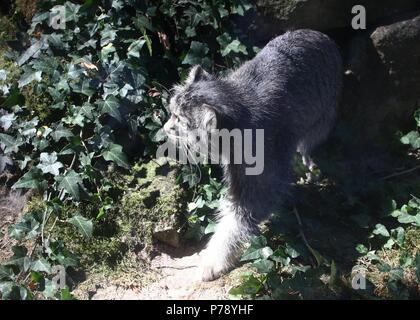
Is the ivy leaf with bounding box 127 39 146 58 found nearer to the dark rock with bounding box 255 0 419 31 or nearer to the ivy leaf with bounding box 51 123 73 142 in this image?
the ivy leaf with bounding box 51 123 73 142

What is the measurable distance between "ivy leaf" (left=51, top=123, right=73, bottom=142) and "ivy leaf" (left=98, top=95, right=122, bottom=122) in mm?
387

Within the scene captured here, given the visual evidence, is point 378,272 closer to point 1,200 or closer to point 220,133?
point 220,133

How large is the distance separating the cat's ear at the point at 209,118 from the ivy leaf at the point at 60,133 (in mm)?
1375

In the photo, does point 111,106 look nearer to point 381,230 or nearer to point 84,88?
point 84,88

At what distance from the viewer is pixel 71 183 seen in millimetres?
5246

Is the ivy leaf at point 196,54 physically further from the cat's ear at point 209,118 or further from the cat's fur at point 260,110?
the cat's ear at point 209,118

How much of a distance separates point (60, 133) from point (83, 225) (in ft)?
3.17

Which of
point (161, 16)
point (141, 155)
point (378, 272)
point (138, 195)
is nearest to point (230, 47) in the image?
point (161, 16)

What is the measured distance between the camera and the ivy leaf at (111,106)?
18.0ft

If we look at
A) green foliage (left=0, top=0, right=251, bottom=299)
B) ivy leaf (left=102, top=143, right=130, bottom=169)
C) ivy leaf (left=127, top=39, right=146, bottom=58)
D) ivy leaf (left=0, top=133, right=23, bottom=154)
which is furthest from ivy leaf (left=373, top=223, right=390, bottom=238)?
ivy leaf (left=0, top=133, right=23, bottom=154)

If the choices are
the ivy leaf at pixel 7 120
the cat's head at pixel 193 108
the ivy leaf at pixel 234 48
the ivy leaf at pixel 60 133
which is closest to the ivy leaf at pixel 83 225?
the ivy leaf at pixel 60 133

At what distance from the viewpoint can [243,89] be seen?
5320 mm

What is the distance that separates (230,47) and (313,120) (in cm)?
115

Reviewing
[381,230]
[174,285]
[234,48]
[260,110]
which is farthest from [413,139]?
[174,285]
